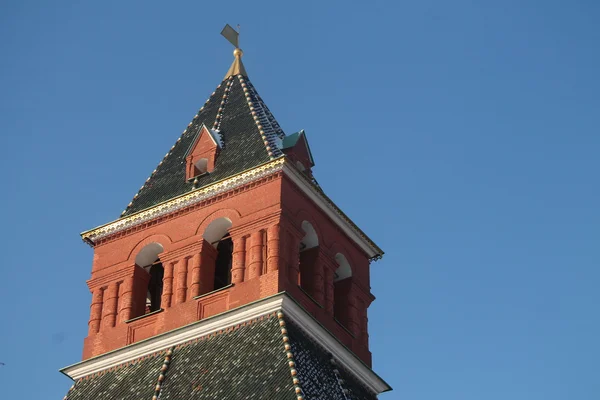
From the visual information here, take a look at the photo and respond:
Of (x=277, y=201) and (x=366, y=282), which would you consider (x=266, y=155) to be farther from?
(x=366, y=282)

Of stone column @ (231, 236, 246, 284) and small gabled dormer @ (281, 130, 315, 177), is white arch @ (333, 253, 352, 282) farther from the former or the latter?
stone column @ (231, 236, 246, 284)

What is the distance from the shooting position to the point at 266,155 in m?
32.2

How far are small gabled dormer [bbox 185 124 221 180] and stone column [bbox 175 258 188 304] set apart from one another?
2.81 m

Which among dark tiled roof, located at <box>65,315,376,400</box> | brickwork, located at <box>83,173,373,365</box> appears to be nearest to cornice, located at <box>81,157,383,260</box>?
brickwork, located at <box>83,173,373,365</box>

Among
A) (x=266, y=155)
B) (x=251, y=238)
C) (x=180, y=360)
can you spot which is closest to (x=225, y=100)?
(x=266, y=155)

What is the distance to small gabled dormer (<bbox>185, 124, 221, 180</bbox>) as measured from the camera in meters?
33.4

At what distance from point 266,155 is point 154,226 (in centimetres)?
316

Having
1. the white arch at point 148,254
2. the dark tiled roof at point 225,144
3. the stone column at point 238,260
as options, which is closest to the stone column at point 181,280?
the white arch at point 148,254

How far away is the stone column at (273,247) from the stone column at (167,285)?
2.55 meters

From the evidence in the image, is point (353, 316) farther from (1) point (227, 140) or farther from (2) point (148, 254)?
(1) point (227, 140)

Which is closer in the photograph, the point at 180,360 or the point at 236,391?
the point at 236,391

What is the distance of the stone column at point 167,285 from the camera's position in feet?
101

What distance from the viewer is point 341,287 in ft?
108

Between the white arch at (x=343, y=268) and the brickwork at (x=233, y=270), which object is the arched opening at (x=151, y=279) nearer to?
the brickwork at (x=233, y=270)
